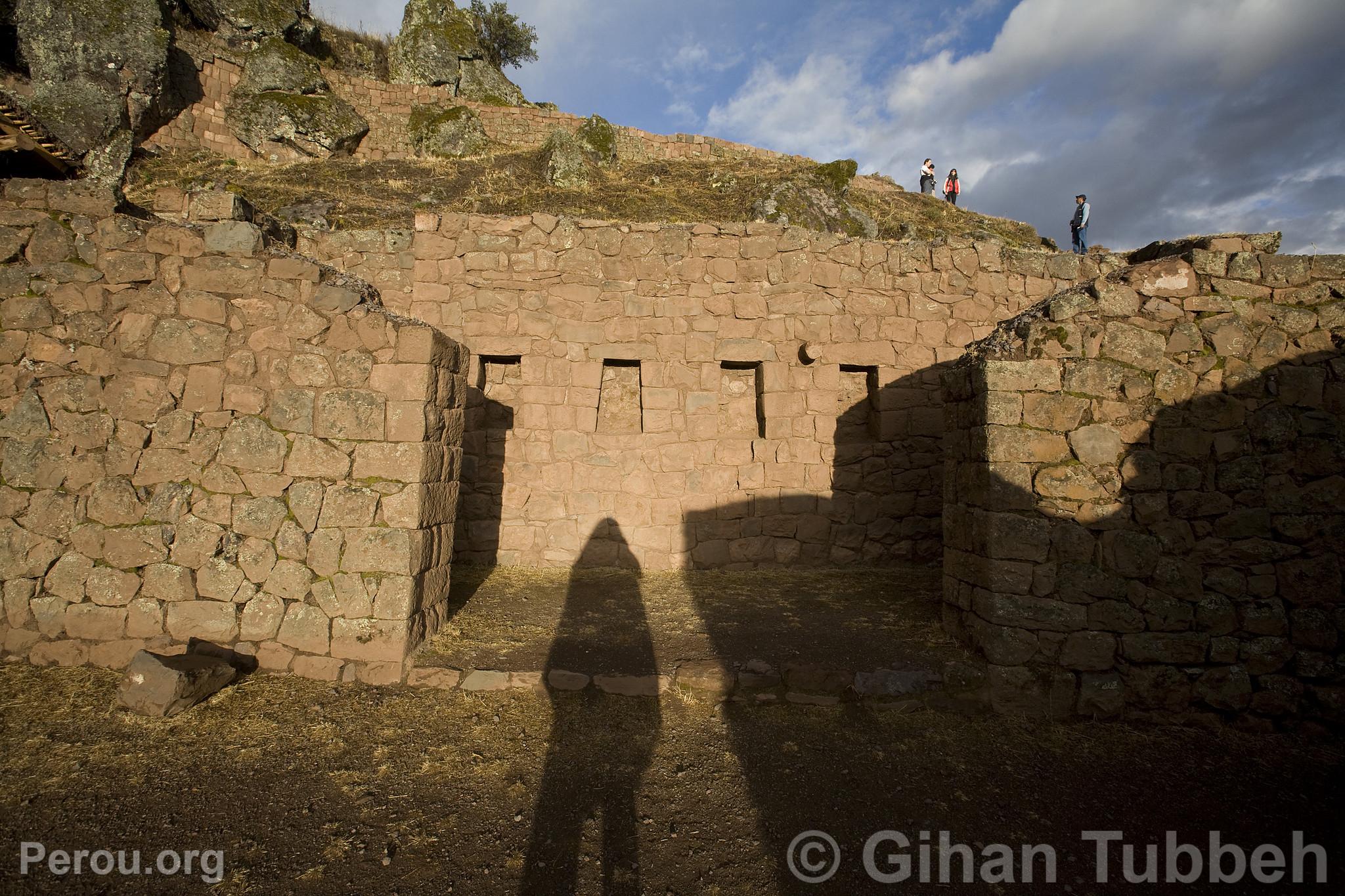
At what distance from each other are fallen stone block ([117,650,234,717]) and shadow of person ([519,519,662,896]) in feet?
6.89

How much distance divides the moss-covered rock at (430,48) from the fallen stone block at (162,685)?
24.9 metres

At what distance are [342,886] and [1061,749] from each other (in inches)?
160

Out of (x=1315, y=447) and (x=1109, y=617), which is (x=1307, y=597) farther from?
(x=1109, y=617)

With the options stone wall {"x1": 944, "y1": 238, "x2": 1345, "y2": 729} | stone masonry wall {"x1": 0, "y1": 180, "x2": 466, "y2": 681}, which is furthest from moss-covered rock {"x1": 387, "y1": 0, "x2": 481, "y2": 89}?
stone wall {"x1": 944, "y1": 238, "x2": 1345, "y2": 729}

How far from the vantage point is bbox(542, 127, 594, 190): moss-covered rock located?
1312 centimetres

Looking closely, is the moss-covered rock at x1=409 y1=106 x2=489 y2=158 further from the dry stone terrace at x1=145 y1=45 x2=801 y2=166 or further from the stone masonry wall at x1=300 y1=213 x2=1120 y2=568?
the stone masonry wall at x1=300 y1=213 x2=1120 y2=568

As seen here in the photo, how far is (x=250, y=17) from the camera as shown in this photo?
19.1 meters

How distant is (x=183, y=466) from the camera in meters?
4.27

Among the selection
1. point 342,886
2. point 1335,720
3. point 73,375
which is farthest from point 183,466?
point 1335,720

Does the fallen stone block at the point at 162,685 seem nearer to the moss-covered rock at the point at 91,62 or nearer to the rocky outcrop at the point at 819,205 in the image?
the rocky outcrop at the point at 819,205

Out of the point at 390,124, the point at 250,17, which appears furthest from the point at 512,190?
the point at 250,17

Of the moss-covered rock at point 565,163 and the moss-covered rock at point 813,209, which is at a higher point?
the moss-covered rock at point 565,163

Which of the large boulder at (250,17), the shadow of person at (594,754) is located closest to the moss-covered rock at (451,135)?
the large boulder at (250,17)

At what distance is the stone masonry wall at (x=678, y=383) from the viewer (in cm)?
750
